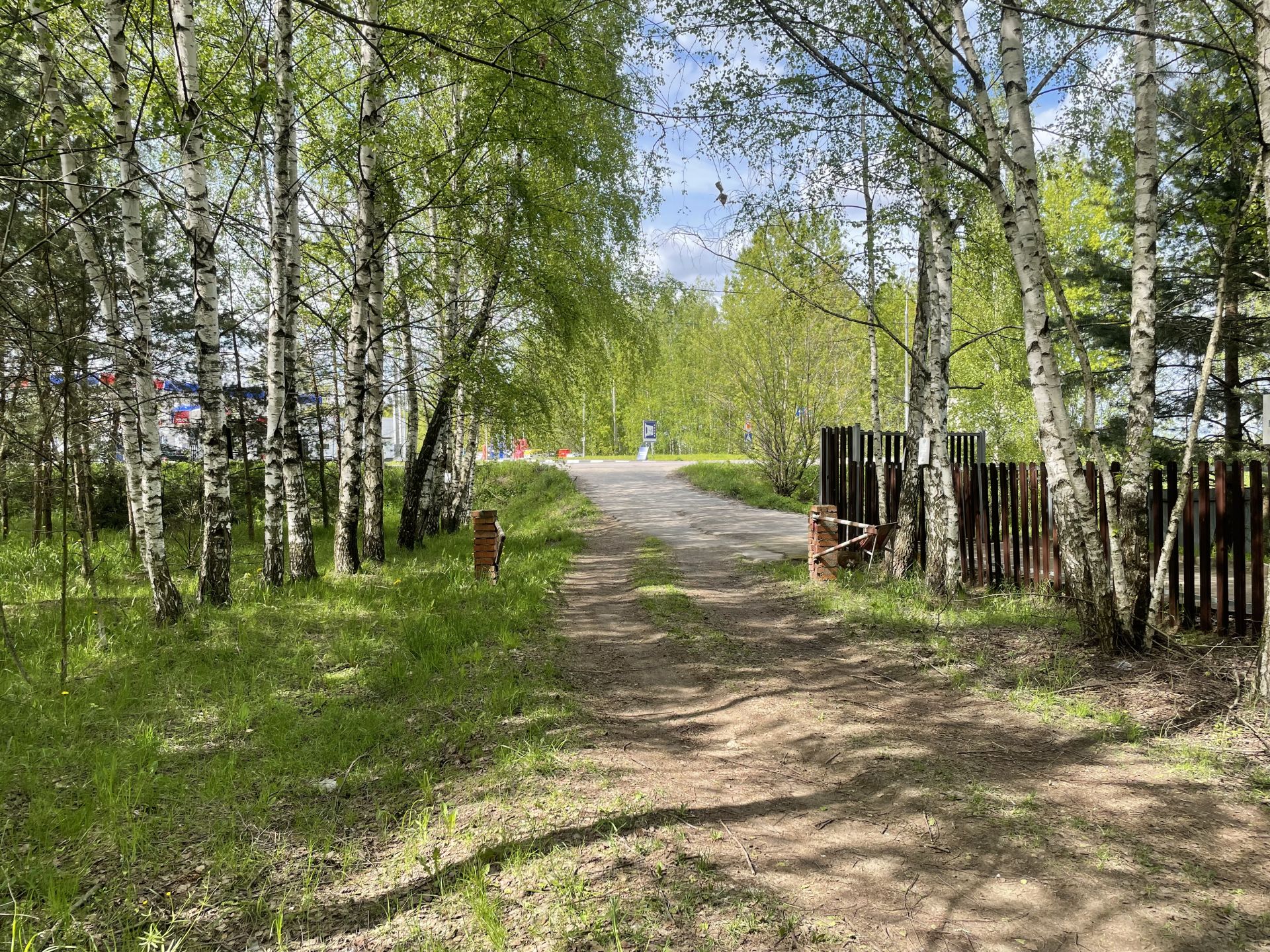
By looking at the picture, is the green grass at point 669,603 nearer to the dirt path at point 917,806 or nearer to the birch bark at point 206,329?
the dirt path at point 917,806

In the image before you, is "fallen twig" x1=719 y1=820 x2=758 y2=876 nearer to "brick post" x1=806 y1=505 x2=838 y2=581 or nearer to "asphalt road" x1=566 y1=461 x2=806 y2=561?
"brick post" x1=806 y1=505 x2=838 y2=581

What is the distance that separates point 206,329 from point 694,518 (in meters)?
11.2

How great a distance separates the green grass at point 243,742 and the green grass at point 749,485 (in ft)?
40.5

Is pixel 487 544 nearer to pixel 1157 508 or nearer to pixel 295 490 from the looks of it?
pixel 295 490

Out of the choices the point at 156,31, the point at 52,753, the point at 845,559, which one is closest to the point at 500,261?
the point at 156,31

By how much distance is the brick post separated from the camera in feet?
29.6

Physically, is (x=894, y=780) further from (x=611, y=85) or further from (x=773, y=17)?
(x=611, y=85)

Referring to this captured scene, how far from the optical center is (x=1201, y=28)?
5.83 meters

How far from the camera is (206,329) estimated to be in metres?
6.79

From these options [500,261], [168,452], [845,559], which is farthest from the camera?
[168,452]

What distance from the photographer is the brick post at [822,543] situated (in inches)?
355

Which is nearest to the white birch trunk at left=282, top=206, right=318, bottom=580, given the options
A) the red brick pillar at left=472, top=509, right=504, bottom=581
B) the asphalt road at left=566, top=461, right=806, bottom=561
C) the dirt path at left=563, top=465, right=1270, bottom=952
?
the red brick pillar at left=472, top=509, right=504, bottom=581

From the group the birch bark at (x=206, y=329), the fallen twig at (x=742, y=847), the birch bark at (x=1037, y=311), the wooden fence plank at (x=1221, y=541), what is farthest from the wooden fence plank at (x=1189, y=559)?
the birch bark at (x=206, y=329)

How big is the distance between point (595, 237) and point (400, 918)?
39.7ft
